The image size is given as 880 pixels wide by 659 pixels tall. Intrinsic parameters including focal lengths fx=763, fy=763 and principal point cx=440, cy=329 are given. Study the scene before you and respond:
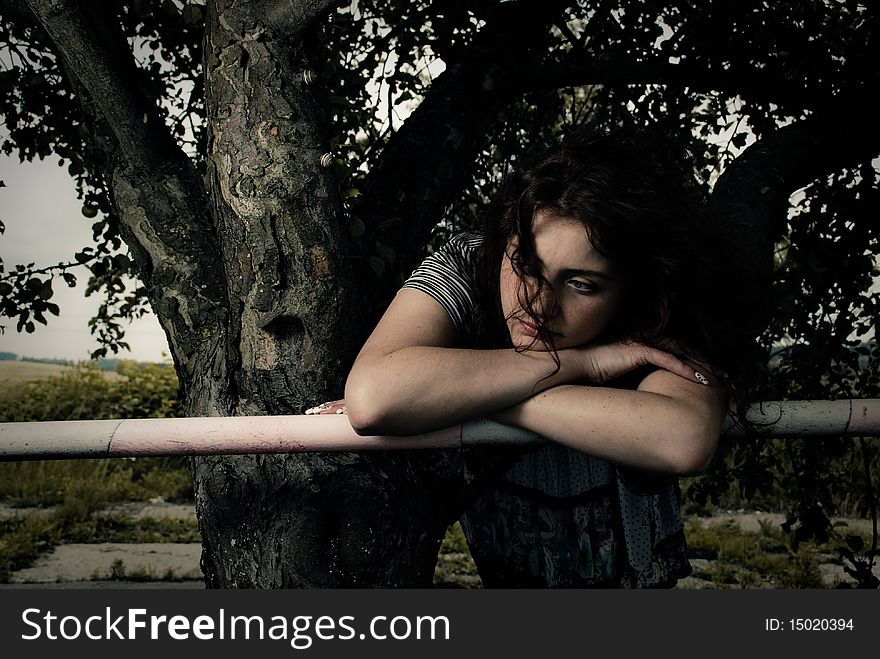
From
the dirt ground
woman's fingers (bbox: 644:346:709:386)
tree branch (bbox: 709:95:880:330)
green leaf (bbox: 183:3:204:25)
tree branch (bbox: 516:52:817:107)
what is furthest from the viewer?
the dirt ground

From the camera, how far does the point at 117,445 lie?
1410 mm

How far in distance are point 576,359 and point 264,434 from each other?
0.77m

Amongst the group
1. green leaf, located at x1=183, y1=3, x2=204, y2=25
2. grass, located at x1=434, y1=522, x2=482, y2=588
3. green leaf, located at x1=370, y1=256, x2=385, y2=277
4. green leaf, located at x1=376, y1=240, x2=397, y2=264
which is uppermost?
green leaf, located at x1=183, y1=3, x2=204, y2=25

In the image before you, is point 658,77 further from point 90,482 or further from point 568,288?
point 90,482

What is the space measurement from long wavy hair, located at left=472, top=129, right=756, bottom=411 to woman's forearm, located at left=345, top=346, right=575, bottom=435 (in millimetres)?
187

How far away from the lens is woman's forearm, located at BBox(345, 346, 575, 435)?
1.57 metres

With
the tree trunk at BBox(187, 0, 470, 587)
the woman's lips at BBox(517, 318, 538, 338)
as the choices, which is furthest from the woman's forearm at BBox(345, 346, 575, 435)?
the tree trunk at BBox(187, 0, 470, 587)

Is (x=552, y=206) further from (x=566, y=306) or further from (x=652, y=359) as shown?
(x=652, y=359)

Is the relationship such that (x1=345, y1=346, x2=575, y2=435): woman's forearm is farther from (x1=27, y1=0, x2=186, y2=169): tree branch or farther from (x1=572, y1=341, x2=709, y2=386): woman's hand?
(x1=27, y1=0, x2=186, y2=169): tree branch

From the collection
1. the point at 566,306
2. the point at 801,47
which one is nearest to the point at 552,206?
the point at 566,306

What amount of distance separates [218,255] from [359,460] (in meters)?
0.84

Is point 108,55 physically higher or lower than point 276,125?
higher

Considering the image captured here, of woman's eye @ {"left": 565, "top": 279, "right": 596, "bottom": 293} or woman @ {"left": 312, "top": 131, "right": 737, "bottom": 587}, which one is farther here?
woman's eye @ {"left": 565, "top": 279, "right": 596, "bottom": 293}

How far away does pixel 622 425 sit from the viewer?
1600 millimetres
